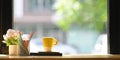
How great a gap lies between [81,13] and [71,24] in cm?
25

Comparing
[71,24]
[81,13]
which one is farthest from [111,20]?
[71,24]

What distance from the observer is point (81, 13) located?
3346 mm

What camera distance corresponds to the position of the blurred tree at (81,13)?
2.85m

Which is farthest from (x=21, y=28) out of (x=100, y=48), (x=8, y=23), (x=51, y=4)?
(x=100, y=48)

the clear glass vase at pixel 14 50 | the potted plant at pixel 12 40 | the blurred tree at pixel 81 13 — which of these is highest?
the blurred tree at pixel 81 13

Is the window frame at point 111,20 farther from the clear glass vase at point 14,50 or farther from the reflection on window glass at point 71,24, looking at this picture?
the clear glass vase at point 14,50

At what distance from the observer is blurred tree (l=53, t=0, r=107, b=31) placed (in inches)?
112

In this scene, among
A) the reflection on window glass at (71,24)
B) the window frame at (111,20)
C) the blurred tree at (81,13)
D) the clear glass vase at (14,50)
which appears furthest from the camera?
the blurred tree at (81,13)

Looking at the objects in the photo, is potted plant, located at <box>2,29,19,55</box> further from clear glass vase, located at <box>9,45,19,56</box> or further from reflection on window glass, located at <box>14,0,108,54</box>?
reflection on window glass, located at <box>14,0,108,54</box>

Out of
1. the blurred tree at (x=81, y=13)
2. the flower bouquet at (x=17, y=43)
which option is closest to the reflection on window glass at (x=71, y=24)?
the blurred tree at (x=81, y=13)

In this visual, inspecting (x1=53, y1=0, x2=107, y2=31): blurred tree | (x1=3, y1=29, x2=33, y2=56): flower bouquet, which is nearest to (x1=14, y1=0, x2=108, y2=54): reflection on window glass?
(x1=53, y1=0, x2=107, y2=31): blurred tree

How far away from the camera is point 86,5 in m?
3.00

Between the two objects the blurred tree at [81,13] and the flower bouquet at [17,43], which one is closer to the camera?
the flower bouquet at [17,43]

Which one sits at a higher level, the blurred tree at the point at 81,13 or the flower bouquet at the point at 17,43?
the blurred tree at the point at 81,13
